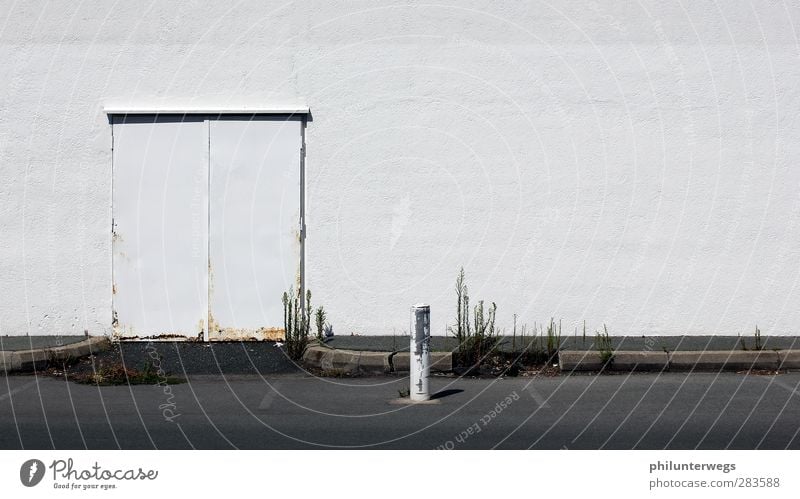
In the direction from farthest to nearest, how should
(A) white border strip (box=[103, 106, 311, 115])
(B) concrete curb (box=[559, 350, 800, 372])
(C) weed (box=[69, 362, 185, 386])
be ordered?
1. (A) white border strip (box=[103, 106, 311, 115])
2. (B) concrete curb (box=[559, 350, 800, 372])
3. (C) weed (box=[69, 362, 185, 386])

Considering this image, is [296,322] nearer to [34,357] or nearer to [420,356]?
[34,357]

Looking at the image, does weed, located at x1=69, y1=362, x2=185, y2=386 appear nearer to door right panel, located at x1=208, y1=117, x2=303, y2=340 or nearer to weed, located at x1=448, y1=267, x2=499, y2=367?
door right panel, located at x1=208, y1=117, x2=303, y2=340

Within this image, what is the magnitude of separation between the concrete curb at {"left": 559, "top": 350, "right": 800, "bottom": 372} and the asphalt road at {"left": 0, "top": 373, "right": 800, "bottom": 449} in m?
0.24

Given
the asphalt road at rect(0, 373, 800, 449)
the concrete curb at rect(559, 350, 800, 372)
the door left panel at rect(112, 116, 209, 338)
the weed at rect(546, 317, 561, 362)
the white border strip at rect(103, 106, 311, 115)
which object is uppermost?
the white border strip at rect(103, 106, 311, 115)

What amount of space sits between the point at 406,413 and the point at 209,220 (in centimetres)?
521

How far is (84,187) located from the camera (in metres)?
13.7

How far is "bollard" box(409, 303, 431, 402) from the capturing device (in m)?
10.1

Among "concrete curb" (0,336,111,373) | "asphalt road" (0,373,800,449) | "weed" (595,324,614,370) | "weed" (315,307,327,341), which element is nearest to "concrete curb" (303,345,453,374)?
"asphalt road" (0,373,800,449)

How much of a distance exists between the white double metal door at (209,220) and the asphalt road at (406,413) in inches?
84.6

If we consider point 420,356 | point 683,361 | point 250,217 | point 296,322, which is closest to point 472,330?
point 296,322

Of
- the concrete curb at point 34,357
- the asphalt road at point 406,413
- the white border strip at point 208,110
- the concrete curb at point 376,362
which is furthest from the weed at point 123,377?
the white border strip at point 208,110

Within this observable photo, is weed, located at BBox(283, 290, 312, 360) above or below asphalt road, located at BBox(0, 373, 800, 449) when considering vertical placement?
above

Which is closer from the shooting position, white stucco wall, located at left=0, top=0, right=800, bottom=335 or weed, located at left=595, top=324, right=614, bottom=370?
weed, located at left=595, top=324, right=614, bottom=370

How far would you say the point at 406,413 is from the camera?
371 inches
